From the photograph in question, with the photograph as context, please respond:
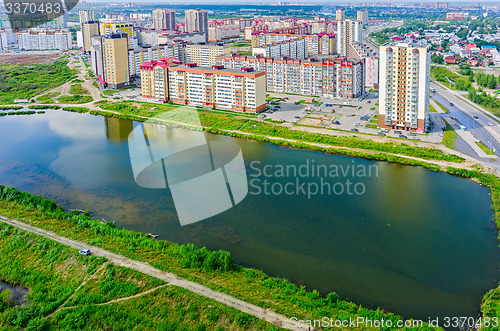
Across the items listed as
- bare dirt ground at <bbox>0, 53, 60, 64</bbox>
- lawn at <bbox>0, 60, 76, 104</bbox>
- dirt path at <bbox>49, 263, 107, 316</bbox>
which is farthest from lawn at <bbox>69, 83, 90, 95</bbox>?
dirt path at <bbox>49, 263, 107, 316</bbox>

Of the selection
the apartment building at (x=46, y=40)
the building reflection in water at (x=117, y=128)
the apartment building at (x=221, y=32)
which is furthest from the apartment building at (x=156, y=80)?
the apartment building at (x=46, y=40)

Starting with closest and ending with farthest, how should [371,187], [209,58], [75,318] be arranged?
[75,318], [371,187], [209,58]

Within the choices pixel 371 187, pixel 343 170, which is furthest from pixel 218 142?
pixel 371 187

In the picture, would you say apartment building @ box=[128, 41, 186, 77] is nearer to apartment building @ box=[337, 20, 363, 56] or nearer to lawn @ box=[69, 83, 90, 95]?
Answer: lawn @ box=[69, 83, 90, 95]

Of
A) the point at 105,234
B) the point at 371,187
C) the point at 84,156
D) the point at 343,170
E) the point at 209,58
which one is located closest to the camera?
the point at 105,234

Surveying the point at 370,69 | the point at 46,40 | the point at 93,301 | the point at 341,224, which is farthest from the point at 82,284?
the point at 46,40

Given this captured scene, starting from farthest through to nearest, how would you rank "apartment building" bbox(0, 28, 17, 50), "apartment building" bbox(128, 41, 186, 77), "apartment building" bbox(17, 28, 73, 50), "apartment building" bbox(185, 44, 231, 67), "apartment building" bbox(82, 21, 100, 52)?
"apartment building" bbox(0, 28, 17, 50) < "apartment building" bbox(17, 28, 73, 50) < "apartment building" bbox(82, 21, 100, 52) < "apartment building" bbox(185, 44, 231, 67) < "apartment building" bbox(128, 41, 186, 77)

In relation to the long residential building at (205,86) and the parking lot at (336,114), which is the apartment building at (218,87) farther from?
the parking lot at (336,114)

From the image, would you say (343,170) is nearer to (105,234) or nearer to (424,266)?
(424,266)
